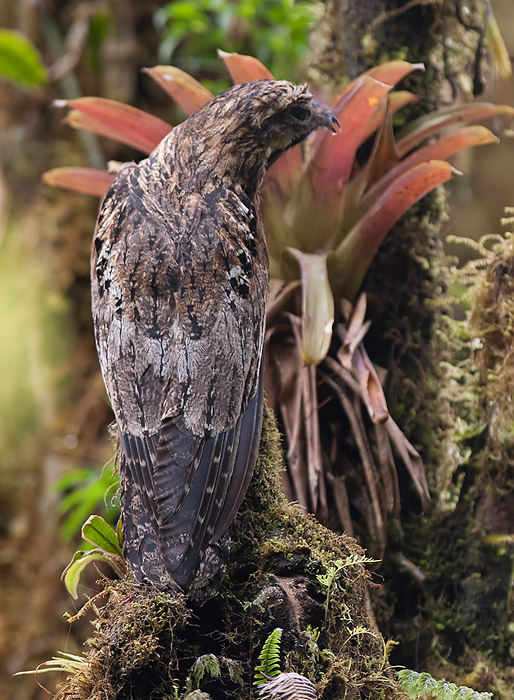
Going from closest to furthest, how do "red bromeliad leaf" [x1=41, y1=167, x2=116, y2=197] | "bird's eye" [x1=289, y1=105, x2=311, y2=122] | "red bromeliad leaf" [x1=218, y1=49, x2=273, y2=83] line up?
"bird's eye" [x1=289, y1=105, x2=311, y2=122], "red bromeliad leaf" [x1=218, y1=49, x2=273, y2=83], "red bromeliad leaf" [x1=41, y1=167, x2=116, y2=197]

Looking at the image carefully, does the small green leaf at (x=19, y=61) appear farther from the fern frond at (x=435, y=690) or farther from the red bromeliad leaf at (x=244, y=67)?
the fern frond at (x=435, y=690)

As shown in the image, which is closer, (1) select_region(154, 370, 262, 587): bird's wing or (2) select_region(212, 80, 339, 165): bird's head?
(1) select_region(154, 370, 262, 587): bird's wing

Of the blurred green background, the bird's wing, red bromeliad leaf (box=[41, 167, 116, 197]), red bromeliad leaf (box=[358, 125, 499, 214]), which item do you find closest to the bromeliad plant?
red bromeliad leaf (box=[358, 125, 499, 214])

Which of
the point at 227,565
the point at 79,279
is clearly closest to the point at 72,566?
the point at 227,565

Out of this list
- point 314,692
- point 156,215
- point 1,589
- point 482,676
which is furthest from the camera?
point 1,589

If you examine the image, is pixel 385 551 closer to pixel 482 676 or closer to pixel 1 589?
pixel 482 676

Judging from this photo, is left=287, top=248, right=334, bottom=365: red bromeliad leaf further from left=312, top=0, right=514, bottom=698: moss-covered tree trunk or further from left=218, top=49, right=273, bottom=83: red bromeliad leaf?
left=218, top=49, right=273, bottom=83: red bromeliad leaf
